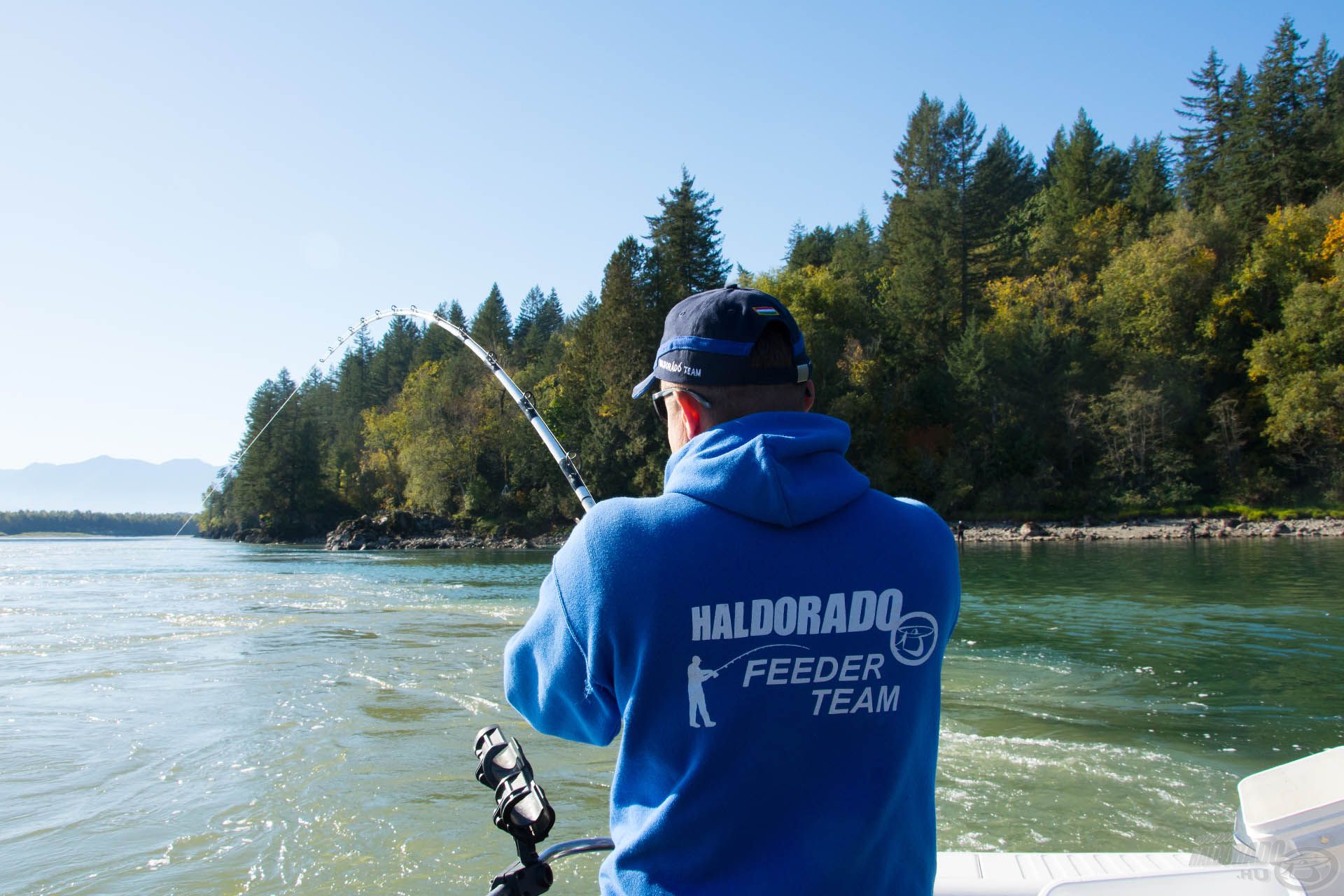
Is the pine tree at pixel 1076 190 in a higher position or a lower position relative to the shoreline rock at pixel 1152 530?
higher

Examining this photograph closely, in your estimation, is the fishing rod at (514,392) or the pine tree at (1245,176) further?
the pine tree at (1245,176)

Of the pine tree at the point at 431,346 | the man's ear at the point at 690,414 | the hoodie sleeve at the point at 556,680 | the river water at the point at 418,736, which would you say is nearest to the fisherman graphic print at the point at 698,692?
the hoodie sleeve at the point at 556,680

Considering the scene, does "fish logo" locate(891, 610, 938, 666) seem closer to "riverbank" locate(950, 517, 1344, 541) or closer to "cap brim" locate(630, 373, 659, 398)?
"cap brim" locate(630, 373, 659, 398)

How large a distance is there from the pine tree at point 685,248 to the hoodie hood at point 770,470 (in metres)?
58.4

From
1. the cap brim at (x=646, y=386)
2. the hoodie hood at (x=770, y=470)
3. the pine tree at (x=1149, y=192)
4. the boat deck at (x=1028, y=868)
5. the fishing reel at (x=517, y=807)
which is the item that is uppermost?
the pine tree at (x=1149, y=192)

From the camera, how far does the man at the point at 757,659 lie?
1.43 meters

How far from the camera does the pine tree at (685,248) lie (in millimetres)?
59875

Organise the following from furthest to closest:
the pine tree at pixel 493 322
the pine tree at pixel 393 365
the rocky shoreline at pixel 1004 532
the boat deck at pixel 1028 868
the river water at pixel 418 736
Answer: the pine tree at pixel 393 365, the pine tree at pixel 493 322, the rocky shoreline at pixel 1004 532, the river water at pixel 418 736, the boat deck at pixel 1028 868

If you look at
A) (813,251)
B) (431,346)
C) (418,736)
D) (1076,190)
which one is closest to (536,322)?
(431,346)

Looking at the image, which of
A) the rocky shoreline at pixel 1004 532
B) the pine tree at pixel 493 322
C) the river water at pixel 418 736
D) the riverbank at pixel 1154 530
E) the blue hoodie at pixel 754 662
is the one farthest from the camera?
the pine tree at pixel 493 322

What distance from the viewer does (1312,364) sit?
1859 inches

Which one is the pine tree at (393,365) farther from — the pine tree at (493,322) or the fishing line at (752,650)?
the fishing line at (752,650)

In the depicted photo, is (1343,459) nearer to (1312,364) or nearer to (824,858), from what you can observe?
(1312,364)

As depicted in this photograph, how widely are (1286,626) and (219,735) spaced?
1493 cm
